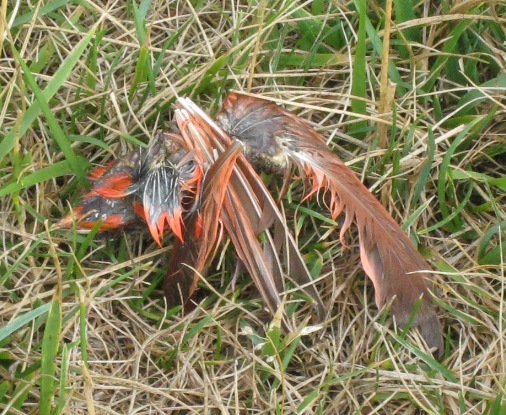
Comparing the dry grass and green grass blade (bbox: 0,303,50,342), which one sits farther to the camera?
the dry grass

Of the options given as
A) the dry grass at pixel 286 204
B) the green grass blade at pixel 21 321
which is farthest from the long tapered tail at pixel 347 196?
the green grass blade at pixel 21 321

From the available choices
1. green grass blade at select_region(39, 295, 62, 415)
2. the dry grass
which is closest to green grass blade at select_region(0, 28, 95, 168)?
the dry grass

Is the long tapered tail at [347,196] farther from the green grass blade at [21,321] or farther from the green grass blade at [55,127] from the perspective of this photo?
the green grass blade at [21,321]

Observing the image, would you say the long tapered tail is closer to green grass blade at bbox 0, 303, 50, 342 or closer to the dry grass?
the dry grass

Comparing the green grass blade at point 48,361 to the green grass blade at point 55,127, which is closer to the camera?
the green grass blade at point 48,361

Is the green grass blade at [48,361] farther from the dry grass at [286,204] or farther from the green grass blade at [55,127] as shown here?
the green grass blade at [55,127]

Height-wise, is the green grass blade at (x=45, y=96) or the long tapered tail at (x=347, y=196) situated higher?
the green grass blade at (x=45, y=96)

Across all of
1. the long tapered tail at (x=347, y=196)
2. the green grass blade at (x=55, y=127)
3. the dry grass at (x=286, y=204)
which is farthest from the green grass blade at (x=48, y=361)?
the long tapered tail at (x=347, y=196)

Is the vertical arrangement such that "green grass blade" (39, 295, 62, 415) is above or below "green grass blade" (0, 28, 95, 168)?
below
